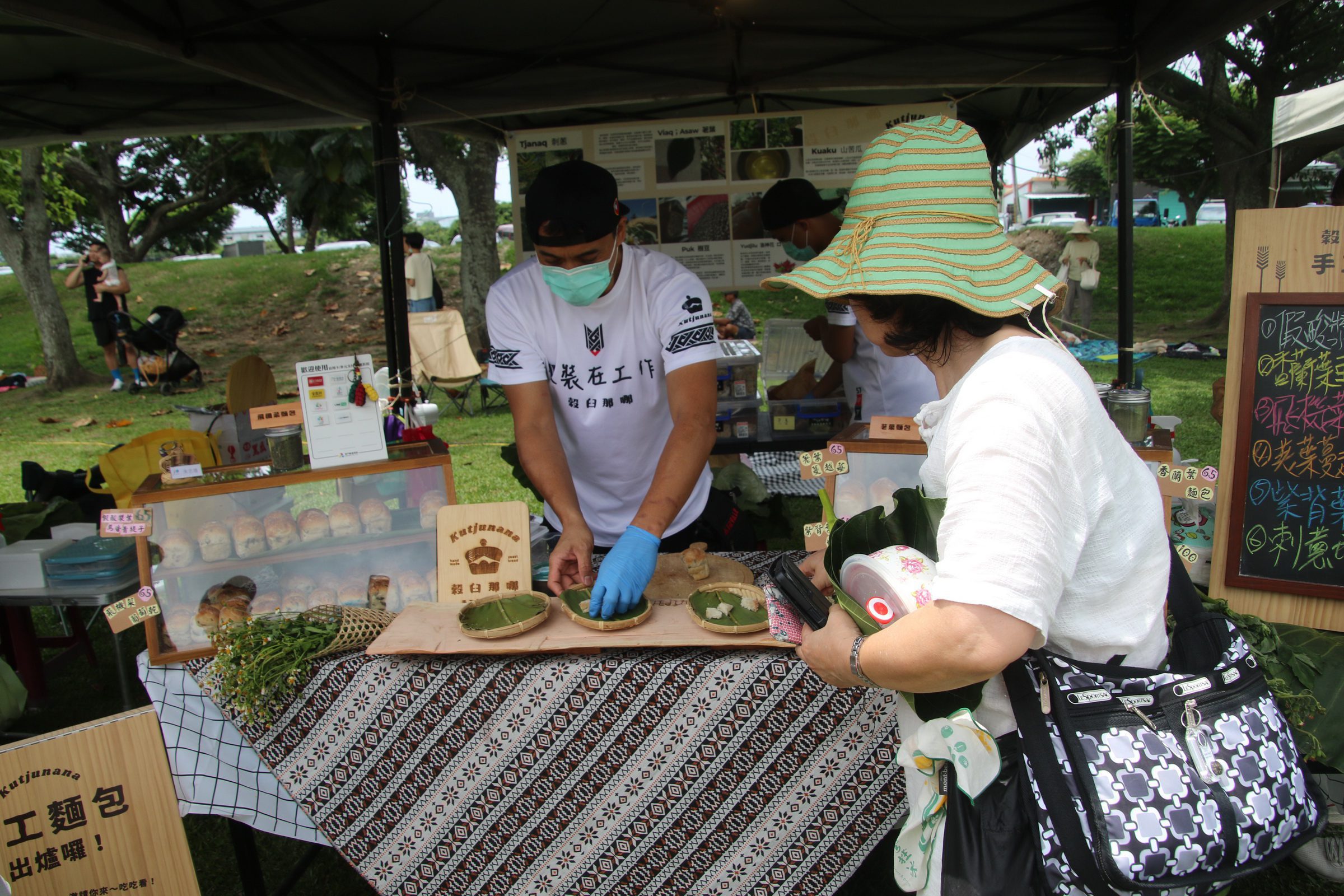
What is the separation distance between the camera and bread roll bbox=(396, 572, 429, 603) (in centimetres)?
224

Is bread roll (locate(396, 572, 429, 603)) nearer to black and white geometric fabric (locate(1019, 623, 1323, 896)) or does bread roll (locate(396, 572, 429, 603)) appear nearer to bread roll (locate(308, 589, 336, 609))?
bread roll (locate(308, 589, 336, 609))

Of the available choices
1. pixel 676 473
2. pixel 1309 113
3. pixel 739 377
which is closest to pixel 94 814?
pixel 676 473

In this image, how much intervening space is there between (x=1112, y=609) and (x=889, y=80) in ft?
10.6

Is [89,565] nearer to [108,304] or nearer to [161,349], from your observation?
[161,349]

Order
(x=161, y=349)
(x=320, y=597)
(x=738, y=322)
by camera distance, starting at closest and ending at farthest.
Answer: (x=320, y=597)
(x=738, y=322)
(x=161, y=349)

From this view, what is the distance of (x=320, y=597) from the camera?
2.17m

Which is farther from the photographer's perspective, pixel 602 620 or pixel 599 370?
pixel 599 370

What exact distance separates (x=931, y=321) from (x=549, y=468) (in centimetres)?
137

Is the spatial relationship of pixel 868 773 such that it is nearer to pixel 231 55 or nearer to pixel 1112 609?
pixel 1112 609

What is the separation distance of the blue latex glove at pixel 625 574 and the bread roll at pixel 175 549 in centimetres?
107

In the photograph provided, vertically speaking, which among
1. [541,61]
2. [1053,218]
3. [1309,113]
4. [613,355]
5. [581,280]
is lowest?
[613,355]

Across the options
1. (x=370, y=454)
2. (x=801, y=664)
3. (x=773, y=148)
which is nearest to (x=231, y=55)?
(x=370, y=454)

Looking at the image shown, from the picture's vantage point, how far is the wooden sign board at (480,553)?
2.06 m

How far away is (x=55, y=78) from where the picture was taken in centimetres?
365
